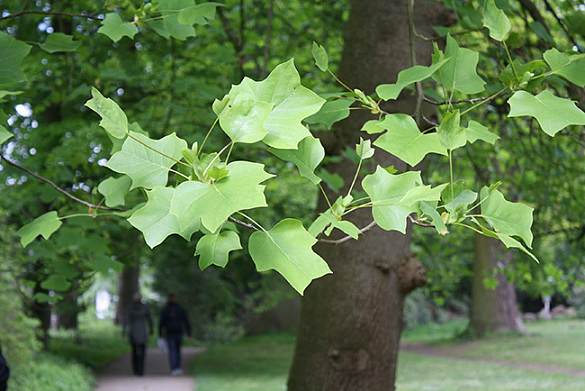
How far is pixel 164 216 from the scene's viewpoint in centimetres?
106

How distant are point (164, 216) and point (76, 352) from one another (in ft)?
45.1

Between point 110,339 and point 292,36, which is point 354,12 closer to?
point 292,36

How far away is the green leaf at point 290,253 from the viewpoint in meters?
0.98

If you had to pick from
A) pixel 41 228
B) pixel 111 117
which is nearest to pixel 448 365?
pixel 41 228

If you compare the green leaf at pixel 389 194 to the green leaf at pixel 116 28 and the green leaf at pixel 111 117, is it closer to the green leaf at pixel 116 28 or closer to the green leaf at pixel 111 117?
the green leaf at pixel 111 117

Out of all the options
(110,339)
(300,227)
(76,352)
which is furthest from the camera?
(110,339)

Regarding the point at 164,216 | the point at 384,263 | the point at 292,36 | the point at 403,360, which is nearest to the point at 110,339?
the point at 403,360

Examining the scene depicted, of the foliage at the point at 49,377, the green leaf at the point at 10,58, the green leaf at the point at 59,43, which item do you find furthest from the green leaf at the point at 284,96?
the foliage at the point at 49,377

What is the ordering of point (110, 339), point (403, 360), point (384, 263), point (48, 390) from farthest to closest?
1. point (110, 339)
2. point (403, 360)
3. point (48, 390)
4. point (384, 263)

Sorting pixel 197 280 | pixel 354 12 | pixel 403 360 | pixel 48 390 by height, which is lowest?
pixel 403 360

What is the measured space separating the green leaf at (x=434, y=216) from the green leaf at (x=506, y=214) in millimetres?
129

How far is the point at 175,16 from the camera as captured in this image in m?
1.78

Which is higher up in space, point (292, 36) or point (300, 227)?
point (292, 36)

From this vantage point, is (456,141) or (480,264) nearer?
(456,141)
